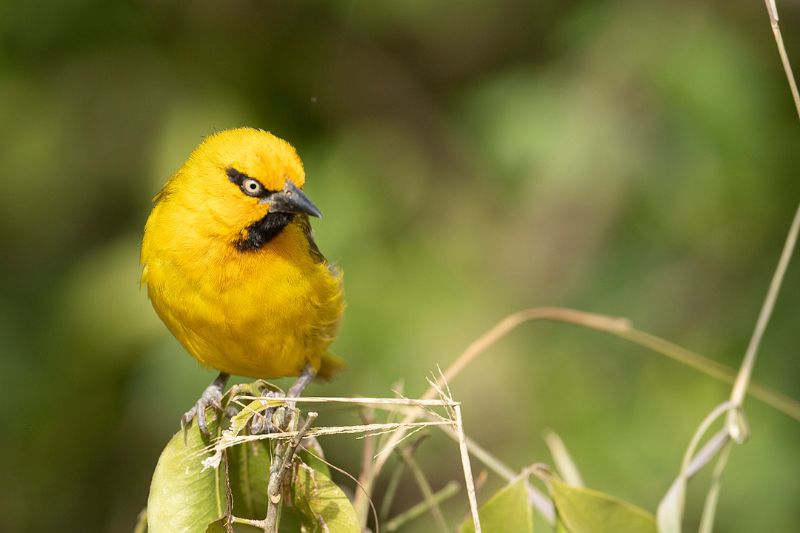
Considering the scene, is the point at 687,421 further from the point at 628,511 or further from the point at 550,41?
the point at 628,511

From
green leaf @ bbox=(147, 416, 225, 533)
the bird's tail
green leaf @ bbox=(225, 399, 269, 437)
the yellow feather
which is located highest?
the yellow feather

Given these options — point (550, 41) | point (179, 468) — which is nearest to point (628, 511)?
point (179, 468)

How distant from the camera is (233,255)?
3033 mm

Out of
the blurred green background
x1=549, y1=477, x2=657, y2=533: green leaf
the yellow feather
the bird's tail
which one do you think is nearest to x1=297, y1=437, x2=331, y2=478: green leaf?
x1=549, y1=477, x2=657, y2=533: green leaf

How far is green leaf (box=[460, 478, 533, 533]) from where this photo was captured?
2.23 meters

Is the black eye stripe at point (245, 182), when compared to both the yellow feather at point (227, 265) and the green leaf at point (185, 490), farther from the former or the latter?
the green leaf at point (185, 490)

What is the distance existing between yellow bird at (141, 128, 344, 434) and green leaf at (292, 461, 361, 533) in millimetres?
847

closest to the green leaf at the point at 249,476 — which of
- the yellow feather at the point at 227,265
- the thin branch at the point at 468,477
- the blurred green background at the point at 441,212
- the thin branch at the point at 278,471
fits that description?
the thin branch at the point at 278,471

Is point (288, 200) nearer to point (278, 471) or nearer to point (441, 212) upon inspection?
point (278, 471)

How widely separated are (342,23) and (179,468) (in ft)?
12.2

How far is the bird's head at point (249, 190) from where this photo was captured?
3014 millimetres

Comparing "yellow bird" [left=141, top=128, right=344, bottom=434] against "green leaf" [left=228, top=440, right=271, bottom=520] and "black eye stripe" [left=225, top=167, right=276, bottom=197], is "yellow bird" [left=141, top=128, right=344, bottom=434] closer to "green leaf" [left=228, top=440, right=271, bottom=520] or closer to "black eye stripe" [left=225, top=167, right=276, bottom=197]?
"black eye stripe" [left=225, top=167, right=276, bottom=197]

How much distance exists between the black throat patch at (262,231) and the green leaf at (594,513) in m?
1.21

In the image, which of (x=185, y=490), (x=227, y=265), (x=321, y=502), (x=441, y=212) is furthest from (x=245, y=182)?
(x=441, y=212)
